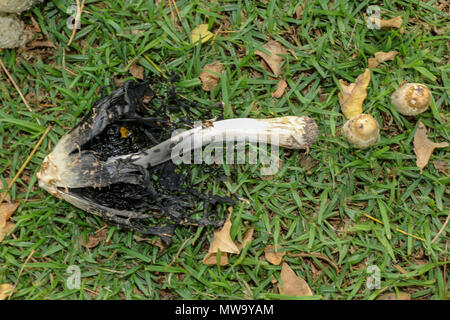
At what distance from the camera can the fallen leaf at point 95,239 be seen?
3.52m

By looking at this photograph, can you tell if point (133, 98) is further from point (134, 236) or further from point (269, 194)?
point (269, 194)

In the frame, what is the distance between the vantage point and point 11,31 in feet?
11.3

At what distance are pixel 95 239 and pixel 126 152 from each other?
2.71 ft

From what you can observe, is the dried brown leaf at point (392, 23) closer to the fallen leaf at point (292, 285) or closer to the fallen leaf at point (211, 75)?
the fallen leaf at point (211, 75)

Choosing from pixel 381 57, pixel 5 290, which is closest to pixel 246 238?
pixel 381 57

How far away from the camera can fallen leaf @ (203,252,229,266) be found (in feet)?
11.2

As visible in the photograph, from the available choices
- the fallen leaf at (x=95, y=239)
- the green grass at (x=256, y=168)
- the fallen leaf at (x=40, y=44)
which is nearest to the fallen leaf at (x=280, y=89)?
the green grass at (x=256, y=168)

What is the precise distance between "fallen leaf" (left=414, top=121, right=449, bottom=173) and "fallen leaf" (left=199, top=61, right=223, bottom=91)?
1828 millimetres

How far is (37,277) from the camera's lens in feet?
11.5

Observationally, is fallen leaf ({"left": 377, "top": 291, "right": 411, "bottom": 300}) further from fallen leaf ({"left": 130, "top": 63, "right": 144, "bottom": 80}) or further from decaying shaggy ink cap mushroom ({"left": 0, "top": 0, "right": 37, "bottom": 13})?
decaying shaggy ink cap mushroom ({"left": 0, "top": 0, "right": 37, "bottom": 13})

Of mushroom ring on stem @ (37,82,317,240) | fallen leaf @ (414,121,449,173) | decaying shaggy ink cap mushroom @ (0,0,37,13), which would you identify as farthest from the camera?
fallen leaf @ (414,121,449,173)

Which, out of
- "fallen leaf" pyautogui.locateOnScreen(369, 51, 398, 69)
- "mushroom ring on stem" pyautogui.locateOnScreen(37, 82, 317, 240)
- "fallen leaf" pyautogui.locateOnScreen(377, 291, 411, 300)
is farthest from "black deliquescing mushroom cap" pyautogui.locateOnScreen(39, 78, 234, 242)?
"fallen leaf" pyautogui.locateOnScreen(369, 51, 398, 69)

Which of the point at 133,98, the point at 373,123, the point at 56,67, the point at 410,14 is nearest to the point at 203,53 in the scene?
the point at 133,98
